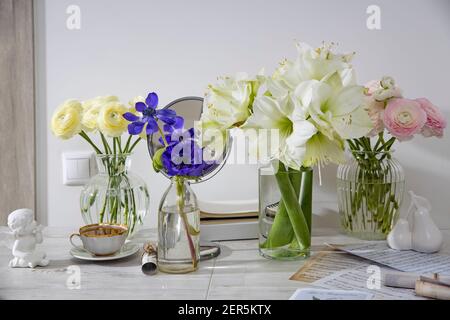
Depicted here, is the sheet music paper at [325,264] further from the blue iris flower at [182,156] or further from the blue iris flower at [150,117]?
the blue iris flower at [150,117]

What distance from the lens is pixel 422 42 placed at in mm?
1431

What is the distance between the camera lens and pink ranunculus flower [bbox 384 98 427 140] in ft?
3.88

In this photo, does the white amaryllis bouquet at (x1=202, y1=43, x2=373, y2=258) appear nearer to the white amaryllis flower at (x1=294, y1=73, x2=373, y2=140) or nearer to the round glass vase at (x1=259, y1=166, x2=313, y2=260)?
the white amaryllis flower at (x1=294, y1=73, x2=373, y2=140)

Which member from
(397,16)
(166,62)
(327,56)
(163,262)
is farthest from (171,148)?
(397,16)

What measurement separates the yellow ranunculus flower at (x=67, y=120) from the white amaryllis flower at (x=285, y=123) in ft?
1.35

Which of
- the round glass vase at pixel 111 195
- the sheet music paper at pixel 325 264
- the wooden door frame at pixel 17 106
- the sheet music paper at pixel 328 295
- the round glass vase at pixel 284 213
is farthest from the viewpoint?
the wooden door frame at pixel 17 106

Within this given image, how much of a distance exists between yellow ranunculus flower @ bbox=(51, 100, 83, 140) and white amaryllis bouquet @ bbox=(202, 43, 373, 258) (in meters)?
0.33

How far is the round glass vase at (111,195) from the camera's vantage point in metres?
1.25

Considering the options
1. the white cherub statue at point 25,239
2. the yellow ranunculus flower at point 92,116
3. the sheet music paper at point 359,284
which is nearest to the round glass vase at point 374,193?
the sheet music paper at point 359,284

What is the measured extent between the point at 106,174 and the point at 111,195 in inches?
2.0

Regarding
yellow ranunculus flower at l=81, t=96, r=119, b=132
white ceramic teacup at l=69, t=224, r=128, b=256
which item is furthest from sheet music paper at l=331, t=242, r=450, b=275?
yellow ranunculus flower at l=81, t=96, r=119, b=132

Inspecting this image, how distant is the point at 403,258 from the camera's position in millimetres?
1120

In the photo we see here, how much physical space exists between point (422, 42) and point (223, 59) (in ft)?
1.69
